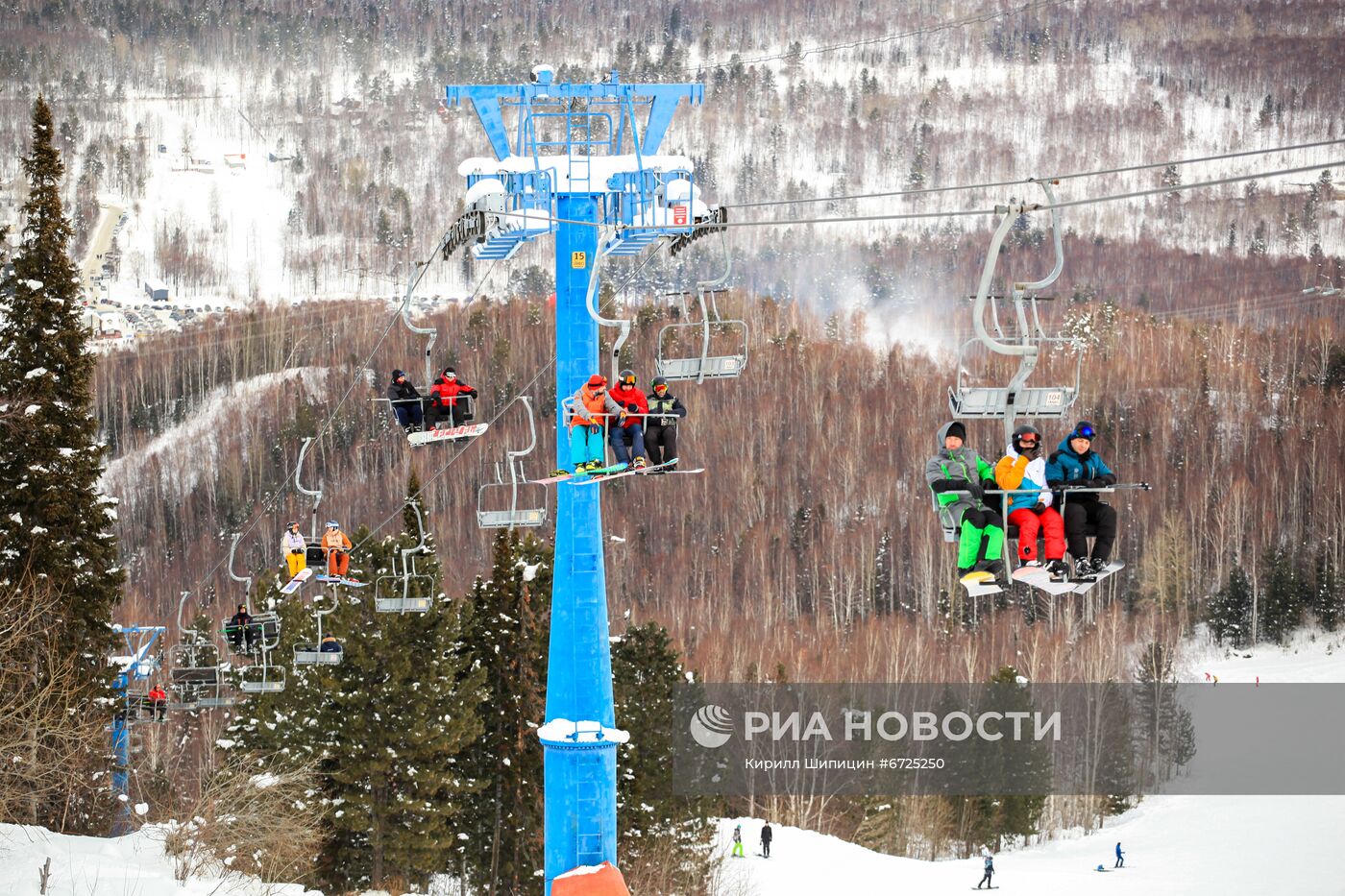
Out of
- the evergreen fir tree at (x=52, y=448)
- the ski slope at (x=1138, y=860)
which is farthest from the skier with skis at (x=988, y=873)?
the evergreen fir tree at (x=52, y=448)

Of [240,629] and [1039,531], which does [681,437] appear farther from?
[1039,531]

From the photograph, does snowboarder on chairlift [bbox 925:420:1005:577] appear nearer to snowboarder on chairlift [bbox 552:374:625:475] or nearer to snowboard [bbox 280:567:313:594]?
snowboarder on chairlift [bbox 552:374:625:475]

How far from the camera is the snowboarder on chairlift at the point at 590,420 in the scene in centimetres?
2308

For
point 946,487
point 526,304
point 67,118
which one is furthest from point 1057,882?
point 67,118

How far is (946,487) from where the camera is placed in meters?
18.9

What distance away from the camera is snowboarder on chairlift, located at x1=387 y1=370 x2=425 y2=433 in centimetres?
2589

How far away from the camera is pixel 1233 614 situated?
95688 mm

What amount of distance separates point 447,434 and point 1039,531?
9.57 meters

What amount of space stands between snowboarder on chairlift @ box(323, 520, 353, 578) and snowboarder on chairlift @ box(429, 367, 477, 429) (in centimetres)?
319

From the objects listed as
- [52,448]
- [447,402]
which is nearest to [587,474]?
[447,402]

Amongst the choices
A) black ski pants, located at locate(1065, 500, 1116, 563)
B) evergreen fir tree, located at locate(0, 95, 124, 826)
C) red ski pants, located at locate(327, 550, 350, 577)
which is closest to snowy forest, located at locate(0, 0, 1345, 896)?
evergreen fir tree, located at locate(0, 95, 124, 826)

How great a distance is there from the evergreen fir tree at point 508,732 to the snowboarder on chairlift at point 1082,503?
20598 mm

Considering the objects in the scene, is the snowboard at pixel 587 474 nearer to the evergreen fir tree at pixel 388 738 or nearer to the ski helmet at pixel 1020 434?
the ski helmet at pixel 1020 434

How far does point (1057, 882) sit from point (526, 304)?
8733 cm
